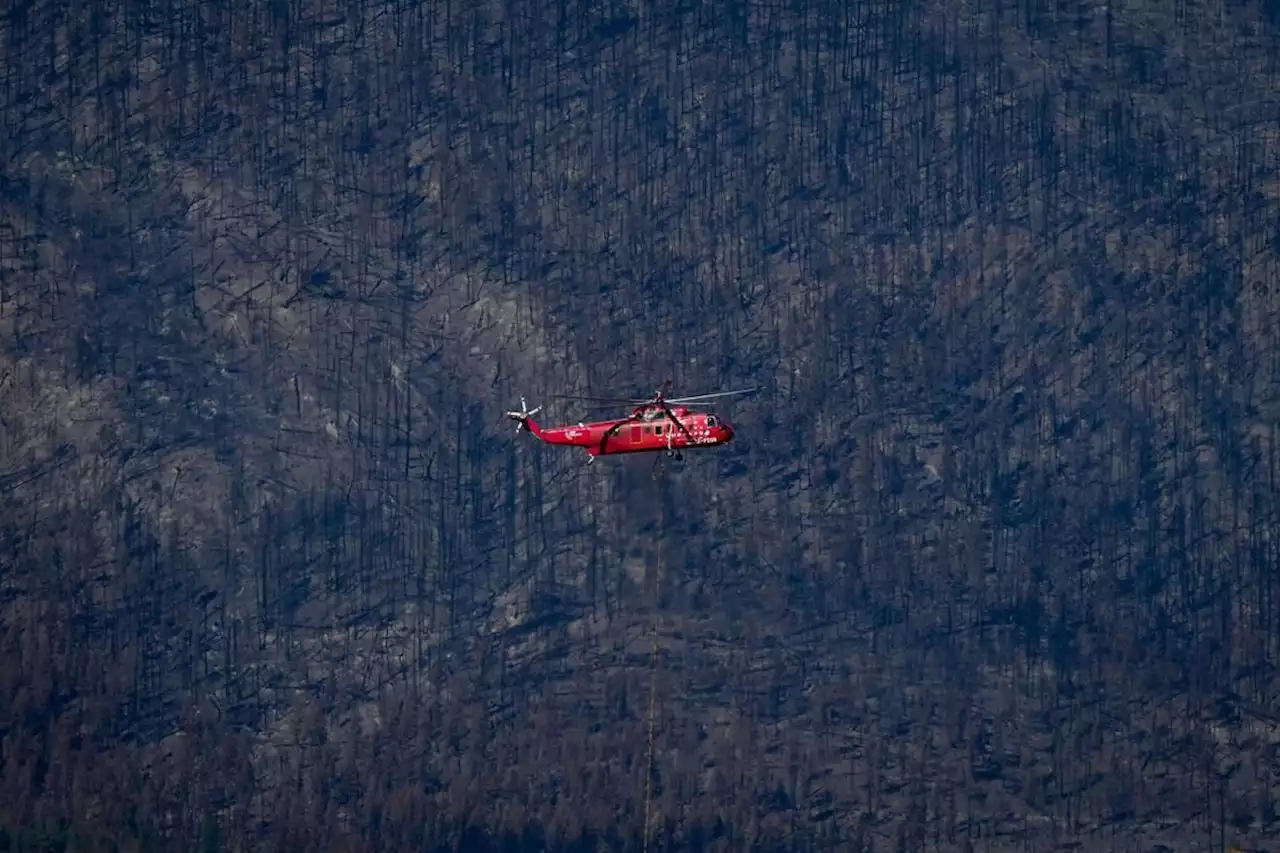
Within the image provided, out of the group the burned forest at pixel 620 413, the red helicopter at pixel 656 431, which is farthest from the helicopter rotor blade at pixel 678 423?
the burned forest at pixel 620 413

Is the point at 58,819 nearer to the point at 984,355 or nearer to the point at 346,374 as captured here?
the point at 346,374

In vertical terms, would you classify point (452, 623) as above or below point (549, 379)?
below

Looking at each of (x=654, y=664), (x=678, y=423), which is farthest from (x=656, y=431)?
(x=654, y=664)

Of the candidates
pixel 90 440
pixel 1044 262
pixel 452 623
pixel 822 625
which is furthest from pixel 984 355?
pixel 90 440

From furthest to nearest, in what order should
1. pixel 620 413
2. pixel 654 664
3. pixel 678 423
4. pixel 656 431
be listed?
pixel 654 664
pixel 620 413
pixel 656 431
pixel 678 423

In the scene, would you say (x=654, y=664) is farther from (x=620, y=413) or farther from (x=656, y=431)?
(x=656, y=431)

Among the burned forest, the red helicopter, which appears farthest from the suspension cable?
the red helicopter

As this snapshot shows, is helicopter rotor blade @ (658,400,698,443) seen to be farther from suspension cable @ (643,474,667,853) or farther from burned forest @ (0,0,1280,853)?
burned forest @ (0,0,1280,853)

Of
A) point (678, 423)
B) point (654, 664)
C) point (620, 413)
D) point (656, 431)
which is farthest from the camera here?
point (654, 664)
